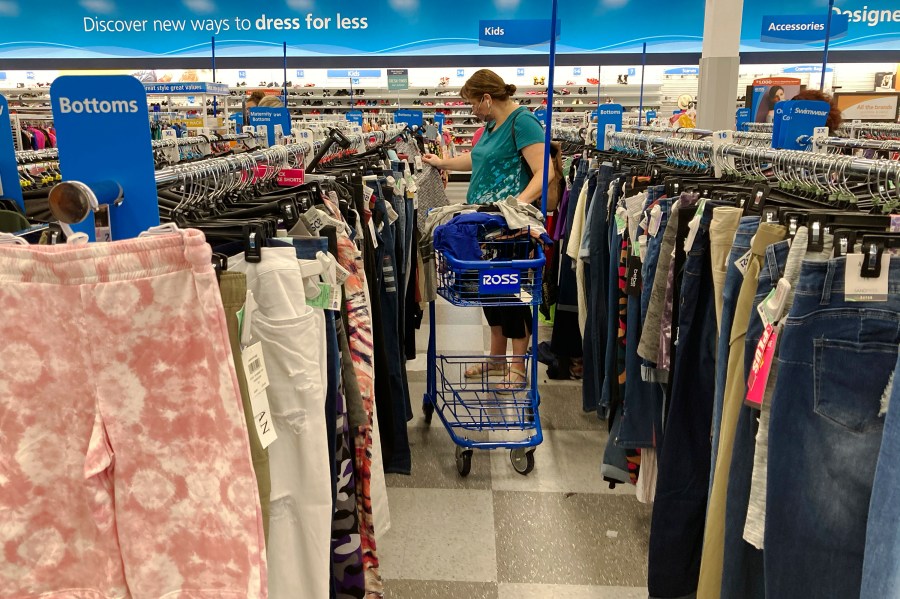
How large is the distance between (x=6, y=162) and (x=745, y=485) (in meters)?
1.90

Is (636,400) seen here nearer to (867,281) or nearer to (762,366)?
(762,366)

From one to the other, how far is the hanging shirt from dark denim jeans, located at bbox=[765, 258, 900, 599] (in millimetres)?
2421

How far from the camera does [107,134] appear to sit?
116 cm

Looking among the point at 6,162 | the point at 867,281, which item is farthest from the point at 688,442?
the point at 6,162

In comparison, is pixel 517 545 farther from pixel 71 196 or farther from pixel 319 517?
pixel 71 196

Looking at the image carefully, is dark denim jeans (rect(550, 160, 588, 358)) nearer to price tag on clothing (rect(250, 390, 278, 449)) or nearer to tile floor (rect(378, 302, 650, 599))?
tile floor (rect(378, 302, 650, 599))

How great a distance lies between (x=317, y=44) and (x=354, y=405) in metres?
13.5

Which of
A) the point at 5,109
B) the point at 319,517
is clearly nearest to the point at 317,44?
the point at 5,109

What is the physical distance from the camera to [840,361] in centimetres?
119

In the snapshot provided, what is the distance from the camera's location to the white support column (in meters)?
5.93

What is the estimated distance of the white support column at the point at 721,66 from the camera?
5926 mm

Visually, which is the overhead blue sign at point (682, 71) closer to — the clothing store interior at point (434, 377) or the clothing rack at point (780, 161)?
the clothing rack at point (780, 161)

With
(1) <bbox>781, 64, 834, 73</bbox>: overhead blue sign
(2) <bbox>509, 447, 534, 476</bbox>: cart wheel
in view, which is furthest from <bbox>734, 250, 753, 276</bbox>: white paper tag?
(1) <bbox>781, 64, 834, 73</bbox>: overhead blue sign

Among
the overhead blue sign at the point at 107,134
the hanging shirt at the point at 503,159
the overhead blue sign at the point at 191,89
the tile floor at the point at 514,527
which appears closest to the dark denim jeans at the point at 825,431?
the tile floor at the point at 514,527
